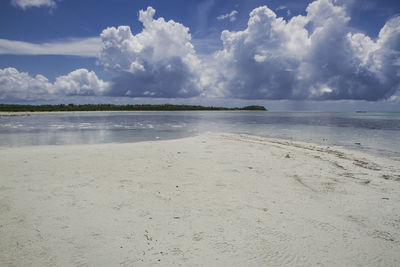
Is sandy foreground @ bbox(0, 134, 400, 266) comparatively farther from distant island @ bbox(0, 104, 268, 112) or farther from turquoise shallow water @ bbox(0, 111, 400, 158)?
distant island @ bbox(0, 104, 268, 112)

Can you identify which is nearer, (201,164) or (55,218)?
(55,218)

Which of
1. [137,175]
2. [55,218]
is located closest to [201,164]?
[137,175]

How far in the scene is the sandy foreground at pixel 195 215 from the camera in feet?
13.0

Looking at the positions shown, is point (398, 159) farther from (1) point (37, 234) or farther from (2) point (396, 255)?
(1) point (37, 234)

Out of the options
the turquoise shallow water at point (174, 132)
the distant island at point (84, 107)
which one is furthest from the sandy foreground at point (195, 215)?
the distant island at point (84, 107)

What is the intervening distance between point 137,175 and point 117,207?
2542 mm

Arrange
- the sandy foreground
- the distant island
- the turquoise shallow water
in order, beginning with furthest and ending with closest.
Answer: the distant island → the turquoise shallow water → the sandy foreground

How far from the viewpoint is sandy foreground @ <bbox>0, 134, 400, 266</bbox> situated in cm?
395

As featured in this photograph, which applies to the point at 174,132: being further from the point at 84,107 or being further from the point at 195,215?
the point at 84,107

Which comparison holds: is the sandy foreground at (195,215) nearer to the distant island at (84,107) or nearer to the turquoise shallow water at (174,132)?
the turquoise shallow water at (174,132)

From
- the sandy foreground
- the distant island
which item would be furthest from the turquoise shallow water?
the distant island

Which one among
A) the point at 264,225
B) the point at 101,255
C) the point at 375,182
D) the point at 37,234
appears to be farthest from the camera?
the point at 375,182

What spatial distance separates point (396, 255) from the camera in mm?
4062

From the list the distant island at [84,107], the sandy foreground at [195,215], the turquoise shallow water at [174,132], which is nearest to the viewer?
the sandy foreground at [195,215]
